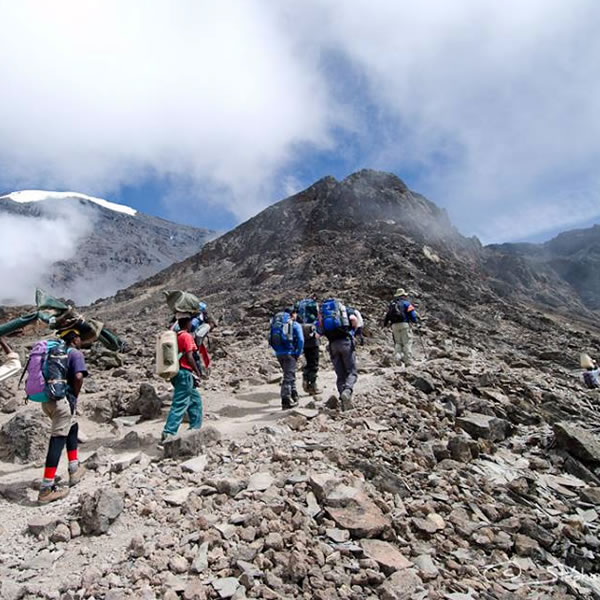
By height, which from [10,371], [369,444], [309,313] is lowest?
[369,444]

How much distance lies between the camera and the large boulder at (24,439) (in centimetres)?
654

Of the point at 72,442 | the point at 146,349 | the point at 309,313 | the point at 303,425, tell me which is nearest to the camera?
the point at 72,442

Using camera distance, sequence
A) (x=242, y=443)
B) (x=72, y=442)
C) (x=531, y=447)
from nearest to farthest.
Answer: (x=72, y=442)
(x=242, y=443)
(x=531, y=447)

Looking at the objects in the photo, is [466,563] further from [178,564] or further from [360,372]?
[360,372]

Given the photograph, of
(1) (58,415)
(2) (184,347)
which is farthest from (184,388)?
(1) (58,415)

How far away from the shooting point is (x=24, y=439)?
661cm

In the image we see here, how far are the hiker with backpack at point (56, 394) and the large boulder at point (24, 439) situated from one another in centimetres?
197

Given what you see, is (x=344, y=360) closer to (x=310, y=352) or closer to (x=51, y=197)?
(x=310, y=352)

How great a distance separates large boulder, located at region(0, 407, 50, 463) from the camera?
6535mm

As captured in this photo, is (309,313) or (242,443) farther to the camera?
(309,313)

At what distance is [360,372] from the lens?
10.2 meters

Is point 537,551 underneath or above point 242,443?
underneath

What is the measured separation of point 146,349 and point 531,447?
40.6ft

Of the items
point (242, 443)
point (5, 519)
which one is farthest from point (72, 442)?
point (242, 443)
